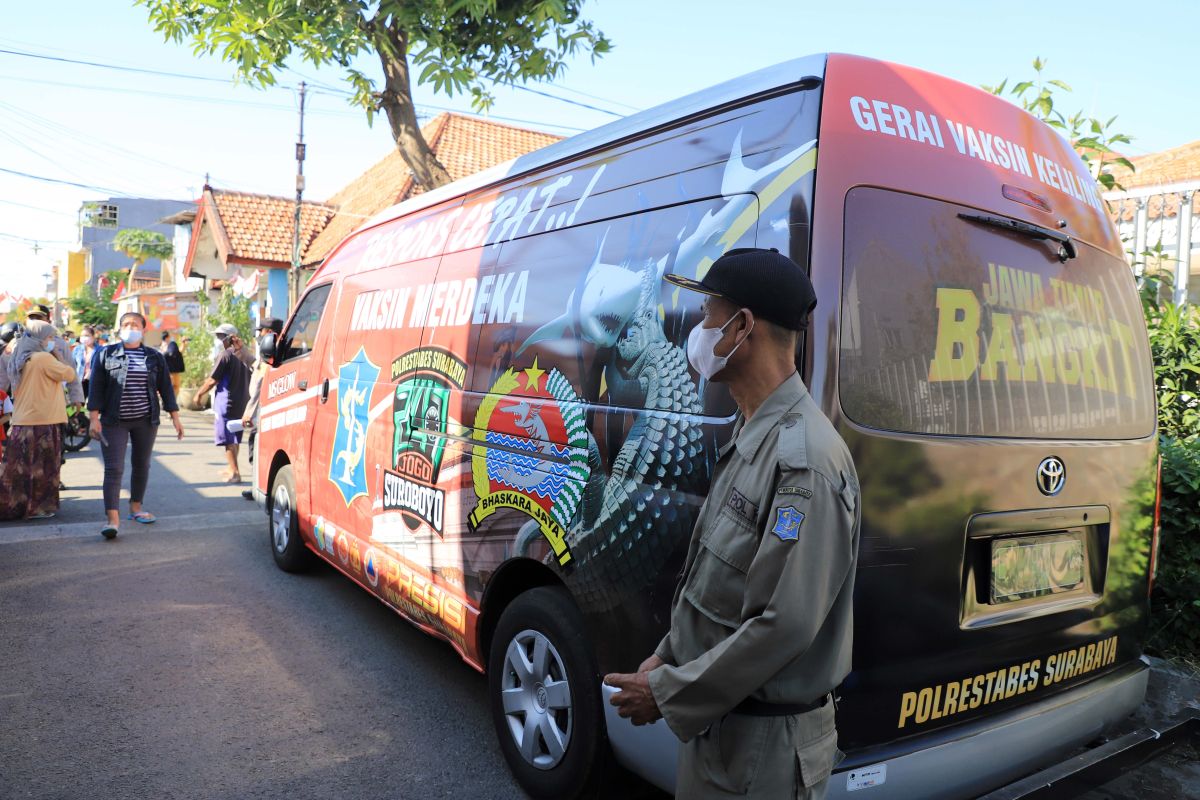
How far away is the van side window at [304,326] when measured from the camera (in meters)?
5.67

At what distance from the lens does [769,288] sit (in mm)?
1672

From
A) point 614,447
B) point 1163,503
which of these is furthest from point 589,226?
point 1163,503

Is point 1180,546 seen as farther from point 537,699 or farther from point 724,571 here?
point 724,571

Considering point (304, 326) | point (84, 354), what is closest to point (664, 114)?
point (304, 326)

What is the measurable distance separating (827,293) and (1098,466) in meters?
1.19

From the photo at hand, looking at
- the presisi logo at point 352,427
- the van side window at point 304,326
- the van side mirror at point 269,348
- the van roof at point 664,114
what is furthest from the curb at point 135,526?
the van roof at point 664,114

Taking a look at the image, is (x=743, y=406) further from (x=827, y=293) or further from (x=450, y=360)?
(x=450, y=360)

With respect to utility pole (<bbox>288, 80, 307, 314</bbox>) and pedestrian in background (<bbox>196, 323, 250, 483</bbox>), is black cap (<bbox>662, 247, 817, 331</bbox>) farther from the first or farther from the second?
utility pole (<bbox>288, 80, 307, 314</bbox>)

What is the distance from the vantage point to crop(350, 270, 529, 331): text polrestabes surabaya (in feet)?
11.1

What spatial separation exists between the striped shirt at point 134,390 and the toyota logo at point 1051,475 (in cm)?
697

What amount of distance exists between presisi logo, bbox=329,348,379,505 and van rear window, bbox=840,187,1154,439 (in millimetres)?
2950

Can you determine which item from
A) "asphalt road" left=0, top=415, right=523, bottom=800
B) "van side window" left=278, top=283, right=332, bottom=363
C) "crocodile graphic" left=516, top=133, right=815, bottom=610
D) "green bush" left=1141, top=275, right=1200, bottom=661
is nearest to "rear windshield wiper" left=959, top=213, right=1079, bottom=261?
"crocodile graphic" left=516, top=133, right=815, bottom=610

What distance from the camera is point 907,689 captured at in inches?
89.9

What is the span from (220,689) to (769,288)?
11.9 feet
